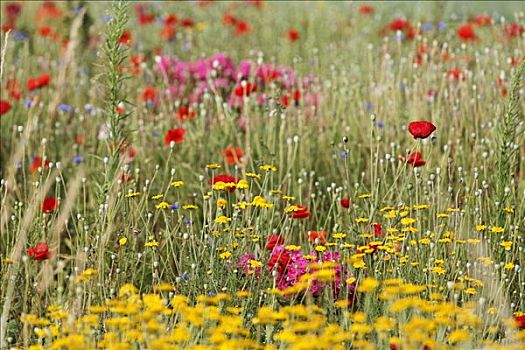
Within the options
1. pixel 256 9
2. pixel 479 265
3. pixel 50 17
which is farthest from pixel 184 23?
pixel 479 265

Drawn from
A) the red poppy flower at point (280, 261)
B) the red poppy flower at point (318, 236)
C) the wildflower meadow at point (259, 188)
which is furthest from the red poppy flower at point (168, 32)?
the red poppy flower at point (280, 261)

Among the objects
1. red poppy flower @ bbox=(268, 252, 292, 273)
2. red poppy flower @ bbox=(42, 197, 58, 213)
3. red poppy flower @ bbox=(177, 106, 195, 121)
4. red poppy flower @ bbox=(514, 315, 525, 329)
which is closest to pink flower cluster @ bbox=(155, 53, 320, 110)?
red poppy flower @ bbox=(177, 106, 195, 121)

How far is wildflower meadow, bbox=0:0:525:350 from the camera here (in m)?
2.83

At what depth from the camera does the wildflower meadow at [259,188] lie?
2.83 m

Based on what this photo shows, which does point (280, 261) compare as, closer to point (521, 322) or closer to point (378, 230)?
point (378, 230)

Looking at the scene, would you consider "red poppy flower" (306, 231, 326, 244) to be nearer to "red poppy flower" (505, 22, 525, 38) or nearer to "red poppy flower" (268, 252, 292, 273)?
"red poppy flower" (268, 252, 292, 273)

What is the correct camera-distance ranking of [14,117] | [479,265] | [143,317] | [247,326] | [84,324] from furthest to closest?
[14,117], [479,265], [247,326], [84,324], [143,317]

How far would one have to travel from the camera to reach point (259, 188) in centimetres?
438

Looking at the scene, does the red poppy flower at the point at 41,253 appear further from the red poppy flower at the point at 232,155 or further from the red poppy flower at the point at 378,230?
the red poppy flower at the point at 232,155

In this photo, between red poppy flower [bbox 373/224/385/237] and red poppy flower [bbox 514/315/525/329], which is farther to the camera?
red poppy flower [bbox 373/224/385/237]

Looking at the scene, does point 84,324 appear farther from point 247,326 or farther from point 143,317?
point 247,326

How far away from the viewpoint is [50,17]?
27.5 ft

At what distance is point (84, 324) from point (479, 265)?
154 centimetres

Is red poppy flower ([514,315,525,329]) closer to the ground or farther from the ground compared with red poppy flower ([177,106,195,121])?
closer to the ground
